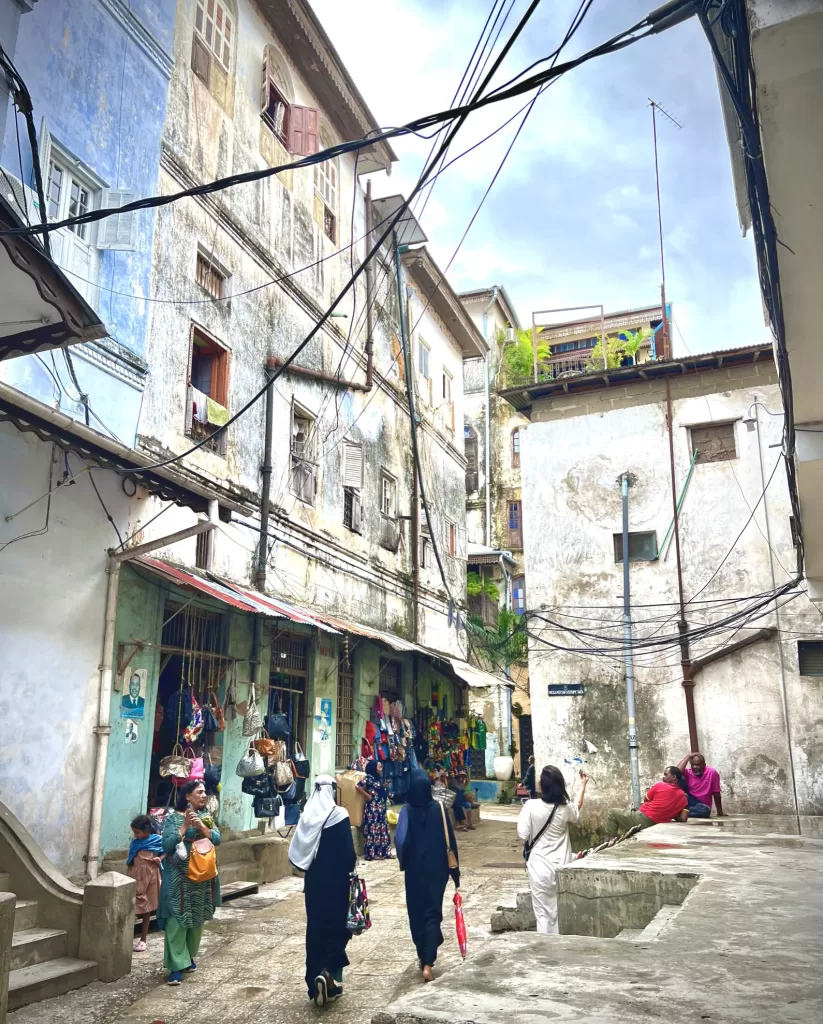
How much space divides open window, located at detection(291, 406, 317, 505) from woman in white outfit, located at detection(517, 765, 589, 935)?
7.83m

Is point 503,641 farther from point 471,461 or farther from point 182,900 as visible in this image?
point 182,900

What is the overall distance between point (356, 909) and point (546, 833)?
1786mm

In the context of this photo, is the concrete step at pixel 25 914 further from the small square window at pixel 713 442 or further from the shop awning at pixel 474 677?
the small square window at pixel 713 442

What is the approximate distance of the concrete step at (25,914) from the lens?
21.6 feet

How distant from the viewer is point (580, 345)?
37.6 m

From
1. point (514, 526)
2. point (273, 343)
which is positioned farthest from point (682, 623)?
point (514, 526)

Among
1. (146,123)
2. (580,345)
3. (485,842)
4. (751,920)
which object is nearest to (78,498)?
(146,123)

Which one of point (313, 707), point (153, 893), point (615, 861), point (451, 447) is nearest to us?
point (615, 861)

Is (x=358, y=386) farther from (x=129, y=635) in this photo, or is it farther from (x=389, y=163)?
(x=129, y=635)

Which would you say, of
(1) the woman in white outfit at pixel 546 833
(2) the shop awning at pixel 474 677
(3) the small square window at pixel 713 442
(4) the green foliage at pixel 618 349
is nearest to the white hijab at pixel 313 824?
(1) the woman in white outfit at pixel 546 833

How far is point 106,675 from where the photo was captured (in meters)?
8.93

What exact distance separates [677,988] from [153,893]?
5.76 m

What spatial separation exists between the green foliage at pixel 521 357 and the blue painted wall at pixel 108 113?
2547 centimetres

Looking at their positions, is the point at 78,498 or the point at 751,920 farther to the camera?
the point at 78,498
